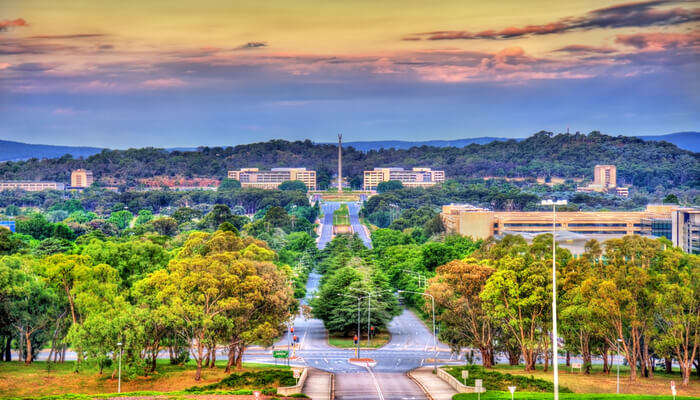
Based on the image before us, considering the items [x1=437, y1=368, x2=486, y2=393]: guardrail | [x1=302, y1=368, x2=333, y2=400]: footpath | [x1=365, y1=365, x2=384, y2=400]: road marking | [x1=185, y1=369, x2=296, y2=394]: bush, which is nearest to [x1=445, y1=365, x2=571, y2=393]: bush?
[x1=437, y1=368, x2=486, y2=393]: guardrail

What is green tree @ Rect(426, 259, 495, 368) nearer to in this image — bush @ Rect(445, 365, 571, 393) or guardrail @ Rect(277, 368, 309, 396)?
bush @ Rect(445, 365, 571, 393)

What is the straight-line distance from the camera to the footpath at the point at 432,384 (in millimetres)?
47244

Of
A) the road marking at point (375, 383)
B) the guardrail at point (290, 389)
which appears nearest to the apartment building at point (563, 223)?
the road marking at point (375, 383)

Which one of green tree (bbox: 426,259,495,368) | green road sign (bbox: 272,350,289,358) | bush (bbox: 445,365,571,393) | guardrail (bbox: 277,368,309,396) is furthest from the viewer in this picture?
green road sign (bbox: 272,350,289,358)

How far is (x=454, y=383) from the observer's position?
50.7 meters

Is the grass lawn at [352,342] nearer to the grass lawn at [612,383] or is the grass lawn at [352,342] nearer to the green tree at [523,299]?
the green tree at [523,299]

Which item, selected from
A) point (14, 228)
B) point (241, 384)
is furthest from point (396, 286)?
point (14, 228)

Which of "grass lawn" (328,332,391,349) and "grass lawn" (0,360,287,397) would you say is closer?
"grass lawn" (0,360,287,397)

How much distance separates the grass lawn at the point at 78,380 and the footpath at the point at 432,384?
13.1m

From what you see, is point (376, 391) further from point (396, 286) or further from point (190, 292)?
point (396, 286)

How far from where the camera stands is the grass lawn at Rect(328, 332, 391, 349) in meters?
74.4

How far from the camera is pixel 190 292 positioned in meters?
54.3

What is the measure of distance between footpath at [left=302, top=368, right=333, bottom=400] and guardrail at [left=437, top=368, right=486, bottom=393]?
7.56 metres

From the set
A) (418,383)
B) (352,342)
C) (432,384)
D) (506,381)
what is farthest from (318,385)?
(352,342)
